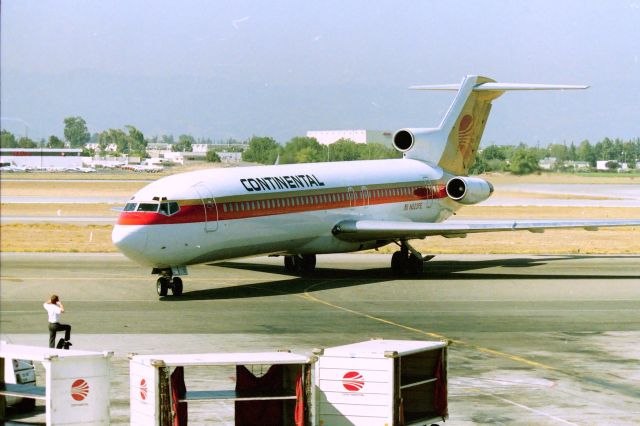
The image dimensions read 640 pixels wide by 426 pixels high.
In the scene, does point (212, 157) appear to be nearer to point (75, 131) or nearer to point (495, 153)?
point (495, 153)

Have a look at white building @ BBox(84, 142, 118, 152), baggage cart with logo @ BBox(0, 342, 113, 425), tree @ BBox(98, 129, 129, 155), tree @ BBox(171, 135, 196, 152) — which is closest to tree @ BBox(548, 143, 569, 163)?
baggage cart with logo @ BBox(0, 342, 113, 425)

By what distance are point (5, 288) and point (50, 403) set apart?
71.2 ft

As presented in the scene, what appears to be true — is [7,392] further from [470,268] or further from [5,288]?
[470,268]

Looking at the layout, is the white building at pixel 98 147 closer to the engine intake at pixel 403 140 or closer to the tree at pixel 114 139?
the tree at pixel 114 139

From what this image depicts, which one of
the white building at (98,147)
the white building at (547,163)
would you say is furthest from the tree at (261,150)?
the white building at (98,147)

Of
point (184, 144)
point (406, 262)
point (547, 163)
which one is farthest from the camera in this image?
point (184, 144)

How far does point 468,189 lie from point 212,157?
1565 inches

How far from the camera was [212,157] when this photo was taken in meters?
81.2

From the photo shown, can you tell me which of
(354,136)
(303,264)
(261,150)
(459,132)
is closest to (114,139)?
(261,150)

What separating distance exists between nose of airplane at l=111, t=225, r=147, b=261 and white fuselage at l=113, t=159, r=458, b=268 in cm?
3

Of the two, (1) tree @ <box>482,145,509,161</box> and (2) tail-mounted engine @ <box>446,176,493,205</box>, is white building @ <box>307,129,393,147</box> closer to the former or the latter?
(1) tree @ <box>482,145,509,161</box>

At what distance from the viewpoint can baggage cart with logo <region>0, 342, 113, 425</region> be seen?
15.2 m

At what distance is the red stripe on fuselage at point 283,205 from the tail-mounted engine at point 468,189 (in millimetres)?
463

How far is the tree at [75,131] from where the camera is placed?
6447 inches
